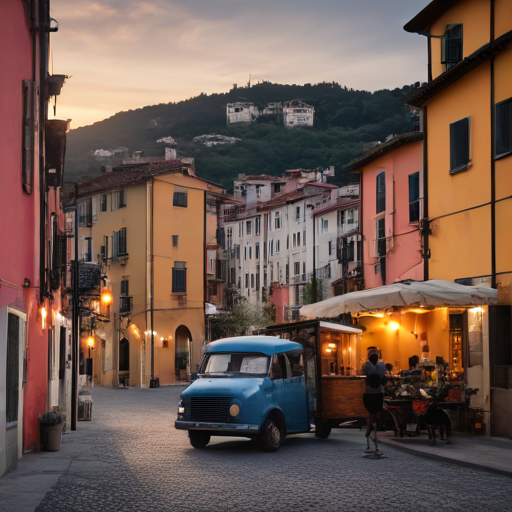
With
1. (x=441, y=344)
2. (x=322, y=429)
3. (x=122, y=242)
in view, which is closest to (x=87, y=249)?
(x=122, y=242)

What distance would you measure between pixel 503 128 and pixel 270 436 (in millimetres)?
8799

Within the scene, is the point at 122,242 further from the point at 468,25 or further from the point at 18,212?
the point at 18,212

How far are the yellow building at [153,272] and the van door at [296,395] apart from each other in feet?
130

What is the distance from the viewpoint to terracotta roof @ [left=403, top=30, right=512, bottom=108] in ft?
67.6

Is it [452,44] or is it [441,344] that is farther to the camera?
[452,44]

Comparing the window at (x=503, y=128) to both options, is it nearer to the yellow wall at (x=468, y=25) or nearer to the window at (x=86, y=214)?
the yellow wall at (x=468, y=25)

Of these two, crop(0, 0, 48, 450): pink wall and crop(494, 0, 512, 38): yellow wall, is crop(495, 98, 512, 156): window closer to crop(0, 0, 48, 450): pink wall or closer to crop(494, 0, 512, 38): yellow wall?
crop(494, 0, 512, 38): yellow wall

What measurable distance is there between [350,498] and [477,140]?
12516 millimetres

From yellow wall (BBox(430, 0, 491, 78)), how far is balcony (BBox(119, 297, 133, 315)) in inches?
1565

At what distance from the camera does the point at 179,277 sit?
6281 centimetres

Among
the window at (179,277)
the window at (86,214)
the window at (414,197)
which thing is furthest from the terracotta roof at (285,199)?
the window at (414,197)

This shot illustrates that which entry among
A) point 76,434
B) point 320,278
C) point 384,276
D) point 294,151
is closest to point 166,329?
point 320,278

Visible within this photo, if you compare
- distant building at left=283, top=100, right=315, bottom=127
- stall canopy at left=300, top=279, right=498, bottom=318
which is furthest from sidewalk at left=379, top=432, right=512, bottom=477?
distant building at left=283, top=100, right=315, bottom=127

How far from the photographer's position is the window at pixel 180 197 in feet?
208
